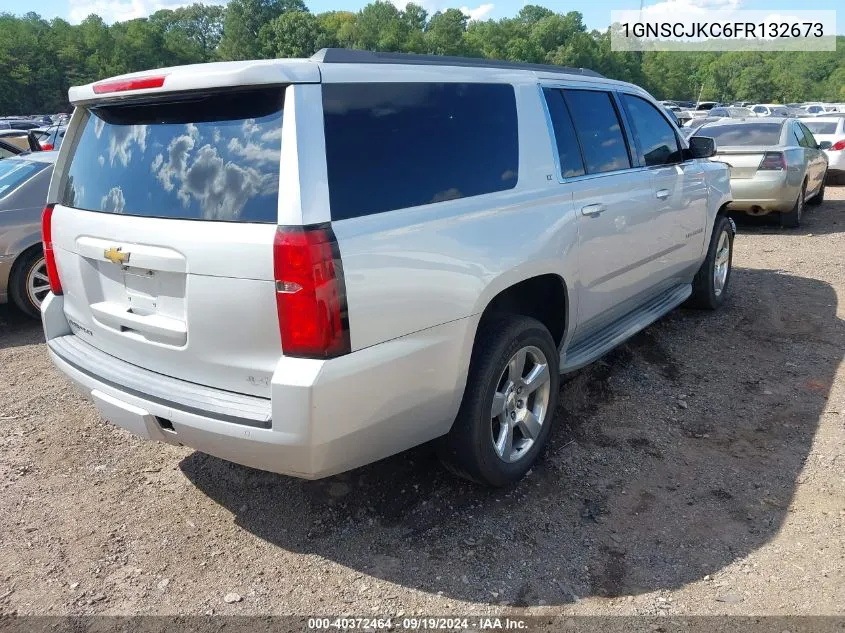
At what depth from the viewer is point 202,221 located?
2508 millimetres

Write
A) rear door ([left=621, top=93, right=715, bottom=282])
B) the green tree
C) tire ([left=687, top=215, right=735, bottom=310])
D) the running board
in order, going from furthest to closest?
the green tree
tire ([left=687, top=215, right=735, bottom=310])
rear door ([left=621, top=93, right=715, bottom=282])
the running board

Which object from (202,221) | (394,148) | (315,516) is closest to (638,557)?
(315,516)

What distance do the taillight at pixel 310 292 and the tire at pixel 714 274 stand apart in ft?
13.8

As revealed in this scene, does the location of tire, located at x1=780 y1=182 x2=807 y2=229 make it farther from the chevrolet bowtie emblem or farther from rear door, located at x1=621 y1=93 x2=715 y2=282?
the chevrolet bowtie emblem

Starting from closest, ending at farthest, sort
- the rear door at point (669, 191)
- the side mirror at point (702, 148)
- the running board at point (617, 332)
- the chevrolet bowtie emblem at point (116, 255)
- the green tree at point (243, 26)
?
the chevrolet bowtie emblem at point (116, 255) → the running board at point (617, 332) → the rear door at point (669, 191) → the side mirror at point (702, 148) → the green tree at point (243, 26)

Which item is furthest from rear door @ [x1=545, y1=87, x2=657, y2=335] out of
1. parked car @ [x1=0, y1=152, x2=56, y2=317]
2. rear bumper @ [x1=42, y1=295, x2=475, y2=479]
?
parked car @ [x1=0, y1=152, x2=56, y2=317]

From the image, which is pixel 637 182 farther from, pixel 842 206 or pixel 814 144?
pixel 842 206

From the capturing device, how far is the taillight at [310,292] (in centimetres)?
230

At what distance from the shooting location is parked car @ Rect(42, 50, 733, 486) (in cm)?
238

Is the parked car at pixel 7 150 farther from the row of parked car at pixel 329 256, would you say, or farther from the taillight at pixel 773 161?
the taillight at pixel 773 161

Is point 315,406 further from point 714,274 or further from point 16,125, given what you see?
point 16,125

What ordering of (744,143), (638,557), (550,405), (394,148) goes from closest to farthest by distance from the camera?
(394,148), (638,557), (550,405), (744,143)

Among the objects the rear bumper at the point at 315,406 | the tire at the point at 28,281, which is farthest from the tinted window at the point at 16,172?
the rear bumper at the point at 315,406

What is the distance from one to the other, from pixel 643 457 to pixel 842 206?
1106 centimetres
